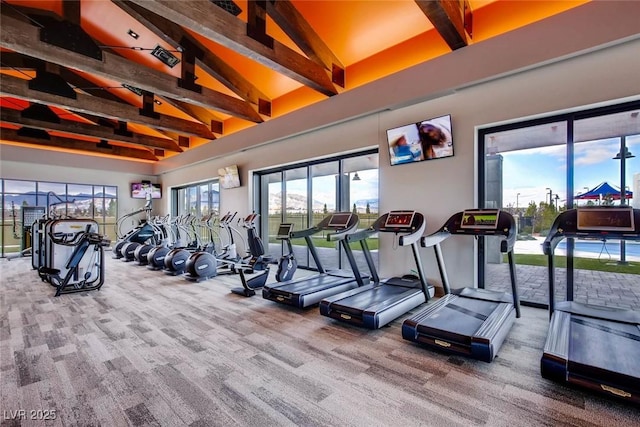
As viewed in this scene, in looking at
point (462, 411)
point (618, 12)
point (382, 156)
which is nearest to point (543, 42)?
point (618, 12)

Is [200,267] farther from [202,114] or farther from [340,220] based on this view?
[202,114]

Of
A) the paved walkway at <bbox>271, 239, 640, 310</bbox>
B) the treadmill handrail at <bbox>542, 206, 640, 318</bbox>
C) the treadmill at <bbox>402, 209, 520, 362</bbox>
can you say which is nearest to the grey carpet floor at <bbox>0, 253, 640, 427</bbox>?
the treadmill at <bbox>402, 209, 520, 362</bbox>

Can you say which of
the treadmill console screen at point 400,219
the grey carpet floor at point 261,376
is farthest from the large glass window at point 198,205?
the treadmill console screen at point 400,219

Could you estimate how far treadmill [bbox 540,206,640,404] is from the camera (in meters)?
2.03

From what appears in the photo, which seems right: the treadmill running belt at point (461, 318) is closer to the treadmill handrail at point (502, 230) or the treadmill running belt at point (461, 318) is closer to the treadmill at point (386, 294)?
the treadmill at point (386, 294)

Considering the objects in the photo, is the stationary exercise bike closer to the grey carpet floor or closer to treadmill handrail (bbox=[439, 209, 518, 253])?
the grey carpet floor

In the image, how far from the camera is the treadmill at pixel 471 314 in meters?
2.65

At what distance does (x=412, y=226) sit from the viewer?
4.16 metres

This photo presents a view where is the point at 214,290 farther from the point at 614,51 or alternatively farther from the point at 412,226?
the point at 614,51

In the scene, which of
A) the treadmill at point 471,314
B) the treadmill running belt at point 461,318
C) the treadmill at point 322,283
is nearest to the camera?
the treadmill at point 471,314

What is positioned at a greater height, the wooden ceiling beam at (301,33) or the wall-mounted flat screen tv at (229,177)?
the wooden ceiling beam at (301,33)

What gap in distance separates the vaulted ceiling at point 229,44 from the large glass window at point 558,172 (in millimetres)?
1452

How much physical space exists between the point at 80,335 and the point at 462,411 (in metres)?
3.86

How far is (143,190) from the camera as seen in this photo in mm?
12297
